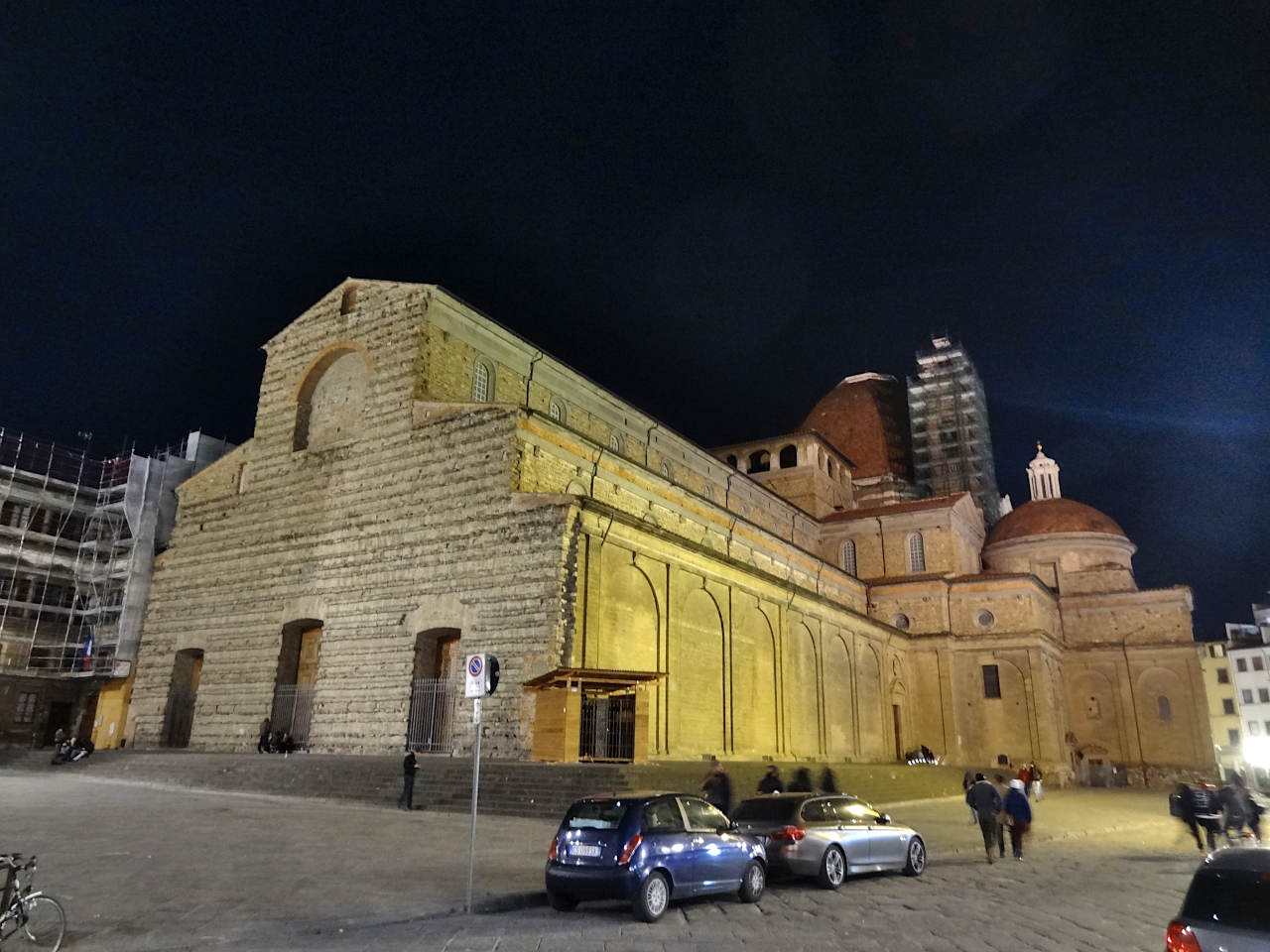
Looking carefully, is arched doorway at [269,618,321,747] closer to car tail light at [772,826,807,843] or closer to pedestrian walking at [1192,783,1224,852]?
car tail light at [772,826,807,843]

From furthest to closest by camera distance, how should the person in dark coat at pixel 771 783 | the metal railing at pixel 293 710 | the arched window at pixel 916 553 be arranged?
the arched window at pixel 916 553, the metal railing at pixel 293 710, the person in dark coat at pixel 771 783

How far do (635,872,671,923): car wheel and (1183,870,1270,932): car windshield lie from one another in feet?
16.7

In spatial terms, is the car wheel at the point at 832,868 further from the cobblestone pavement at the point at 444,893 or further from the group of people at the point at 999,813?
the group of people at the point at 999,813

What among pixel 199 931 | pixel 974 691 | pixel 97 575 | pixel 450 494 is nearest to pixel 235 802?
pixel 450 494

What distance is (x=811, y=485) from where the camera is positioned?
4800 centimetres

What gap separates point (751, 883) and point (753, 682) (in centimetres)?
1891

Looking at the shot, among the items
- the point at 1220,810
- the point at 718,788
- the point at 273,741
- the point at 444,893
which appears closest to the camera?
the point at 444,893

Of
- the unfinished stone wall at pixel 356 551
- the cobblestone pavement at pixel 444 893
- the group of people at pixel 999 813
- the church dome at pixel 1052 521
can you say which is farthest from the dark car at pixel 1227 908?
the church dome at pixel 1052 521

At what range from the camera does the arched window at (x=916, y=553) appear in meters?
46.2

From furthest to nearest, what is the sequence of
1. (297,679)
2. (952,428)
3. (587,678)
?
(952,428)
(297,679)
(587,678)

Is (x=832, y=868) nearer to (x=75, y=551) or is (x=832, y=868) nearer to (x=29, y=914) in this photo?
(x=29, y=914)

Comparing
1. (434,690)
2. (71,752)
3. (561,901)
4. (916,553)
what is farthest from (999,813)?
(916,553)

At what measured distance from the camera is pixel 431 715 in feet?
73.5

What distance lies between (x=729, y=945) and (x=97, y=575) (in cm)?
3550
